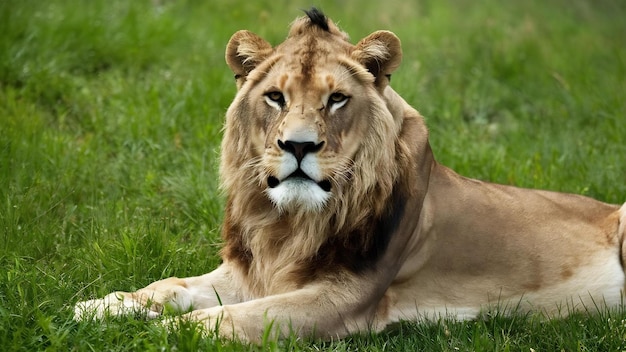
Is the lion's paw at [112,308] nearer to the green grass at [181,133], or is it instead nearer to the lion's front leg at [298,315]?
the green grass at [181,133]

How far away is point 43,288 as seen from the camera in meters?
4.16

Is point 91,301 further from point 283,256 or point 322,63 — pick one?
point 322,63

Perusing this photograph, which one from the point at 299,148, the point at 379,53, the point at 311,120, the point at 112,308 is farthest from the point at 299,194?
the point at 112,308

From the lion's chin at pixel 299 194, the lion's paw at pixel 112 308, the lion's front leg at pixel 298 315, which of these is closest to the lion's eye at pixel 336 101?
the lion's chin at pixel 299 194

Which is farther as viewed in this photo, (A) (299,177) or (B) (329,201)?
(B) (329,201)

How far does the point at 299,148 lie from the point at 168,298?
1041mm

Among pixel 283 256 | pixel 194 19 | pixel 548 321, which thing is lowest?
pixel 548 321

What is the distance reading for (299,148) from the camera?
378 cm

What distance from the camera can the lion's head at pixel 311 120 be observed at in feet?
12.7

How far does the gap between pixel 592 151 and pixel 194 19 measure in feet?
13.7

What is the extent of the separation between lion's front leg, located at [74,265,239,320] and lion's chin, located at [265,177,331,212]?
1.78ft

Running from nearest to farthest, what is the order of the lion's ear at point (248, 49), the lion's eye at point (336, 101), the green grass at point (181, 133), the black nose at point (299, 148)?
the black nose at point (299, 148)
the lion's eye at point (336, 101)
the green grass at point (181, 133)
the lion's ear at point (248, 49)

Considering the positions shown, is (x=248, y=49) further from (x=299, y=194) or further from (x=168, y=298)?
(x=168, y=298)

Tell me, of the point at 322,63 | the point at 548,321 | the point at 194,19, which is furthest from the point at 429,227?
the point at 194,19
